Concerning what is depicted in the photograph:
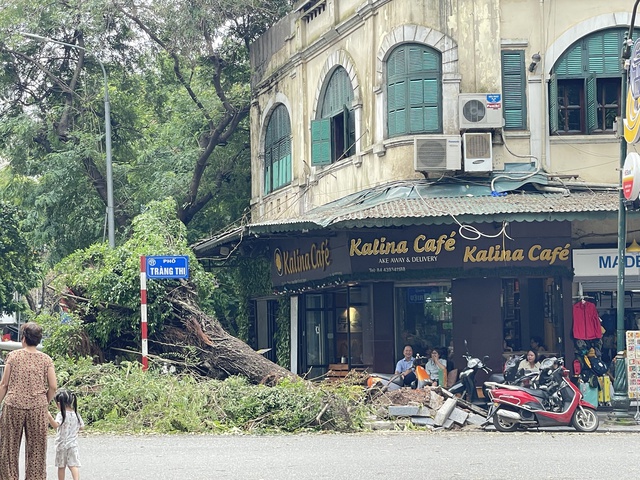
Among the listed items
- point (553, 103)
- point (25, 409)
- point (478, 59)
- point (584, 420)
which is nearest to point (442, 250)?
point (553, 103)

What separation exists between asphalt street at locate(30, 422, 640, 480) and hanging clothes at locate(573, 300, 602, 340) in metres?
5.70

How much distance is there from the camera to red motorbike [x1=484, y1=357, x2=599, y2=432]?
59.2 feet

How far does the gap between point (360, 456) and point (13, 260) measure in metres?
23.9

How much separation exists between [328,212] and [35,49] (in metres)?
14.4

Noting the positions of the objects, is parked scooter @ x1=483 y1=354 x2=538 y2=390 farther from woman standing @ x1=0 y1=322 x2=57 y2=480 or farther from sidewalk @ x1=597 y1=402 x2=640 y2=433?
woman standing @ x1=0 y1=322 x2=57 y2=480

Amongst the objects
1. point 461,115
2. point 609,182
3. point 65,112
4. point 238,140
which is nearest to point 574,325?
point 609,182

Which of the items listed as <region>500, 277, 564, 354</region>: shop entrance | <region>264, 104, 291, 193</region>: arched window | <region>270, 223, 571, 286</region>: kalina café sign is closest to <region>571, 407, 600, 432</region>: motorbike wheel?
<region>270, 223, 571, 286</region>: kalina café sign

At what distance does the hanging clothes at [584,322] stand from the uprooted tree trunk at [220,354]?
6.50m

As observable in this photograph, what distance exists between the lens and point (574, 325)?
23.2m

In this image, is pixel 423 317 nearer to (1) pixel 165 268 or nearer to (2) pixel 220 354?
(2) pixel 220 354

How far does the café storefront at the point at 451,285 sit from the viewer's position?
23266mm

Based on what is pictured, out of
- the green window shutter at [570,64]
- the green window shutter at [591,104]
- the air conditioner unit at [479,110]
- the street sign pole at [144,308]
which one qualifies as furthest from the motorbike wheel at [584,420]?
the green window shutter at [570,64]

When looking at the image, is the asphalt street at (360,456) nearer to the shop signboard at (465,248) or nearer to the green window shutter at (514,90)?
the shop signboard at (465,248)

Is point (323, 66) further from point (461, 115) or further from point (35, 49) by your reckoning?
point (35, 49)
